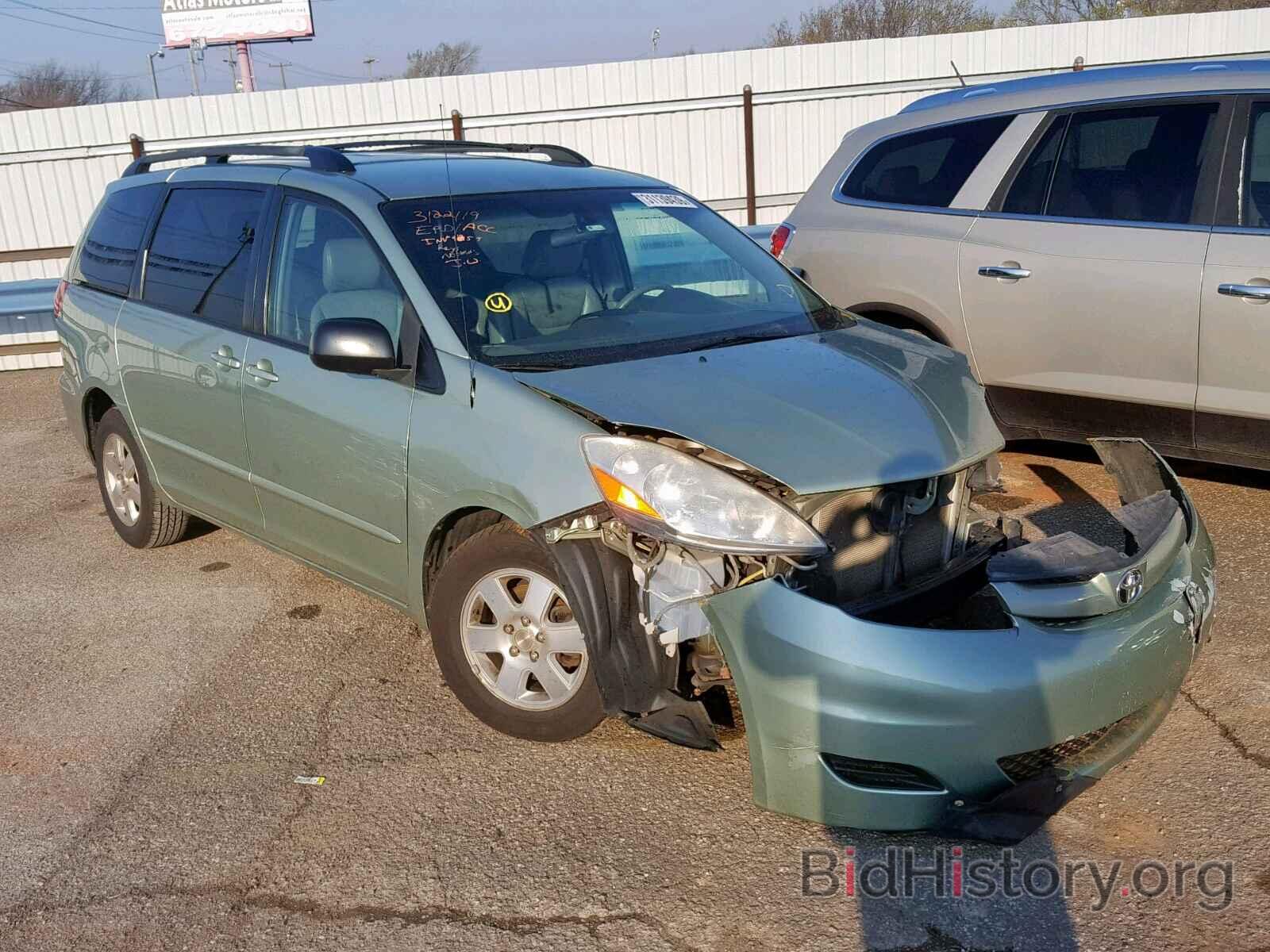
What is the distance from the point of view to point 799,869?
119 inches

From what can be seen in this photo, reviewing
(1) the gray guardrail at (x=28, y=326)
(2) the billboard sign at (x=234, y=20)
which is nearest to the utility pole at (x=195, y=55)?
(2) the billboard sign at (x=234, y=20)

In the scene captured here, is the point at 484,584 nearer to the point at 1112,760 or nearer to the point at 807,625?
the point at 807,625

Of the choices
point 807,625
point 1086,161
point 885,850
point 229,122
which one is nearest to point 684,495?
point 807,625

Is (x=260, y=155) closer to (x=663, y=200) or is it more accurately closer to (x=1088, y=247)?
(x=663, y=200)

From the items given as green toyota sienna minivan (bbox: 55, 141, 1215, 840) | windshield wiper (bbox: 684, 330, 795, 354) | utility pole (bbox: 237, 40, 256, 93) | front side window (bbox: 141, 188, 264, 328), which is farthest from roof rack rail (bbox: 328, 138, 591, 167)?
utility pole (bbox: 237, 40, 256, 93)

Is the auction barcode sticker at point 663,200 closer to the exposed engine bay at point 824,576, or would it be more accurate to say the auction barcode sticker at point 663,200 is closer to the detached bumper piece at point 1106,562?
the exposed engine bay at point 824,576

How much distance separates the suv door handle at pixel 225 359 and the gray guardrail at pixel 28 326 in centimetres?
749

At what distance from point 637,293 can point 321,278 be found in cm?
113

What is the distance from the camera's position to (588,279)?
13.6ft

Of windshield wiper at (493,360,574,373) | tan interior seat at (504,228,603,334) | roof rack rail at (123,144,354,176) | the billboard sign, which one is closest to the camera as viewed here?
windshield wiper at (493,360,574,373)

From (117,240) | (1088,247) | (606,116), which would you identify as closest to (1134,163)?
(1088,247)

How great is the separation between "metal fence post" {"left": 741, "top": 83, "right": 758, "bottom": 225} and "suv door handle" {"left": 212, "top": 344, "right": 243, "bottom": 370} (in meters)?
10.6

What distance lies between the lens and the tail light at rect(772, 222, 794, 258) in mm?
6570

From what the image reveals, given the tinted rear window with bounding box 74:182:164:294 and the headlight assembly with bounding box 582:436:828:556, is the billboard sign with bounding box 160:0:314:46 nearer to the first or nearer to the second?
the tinted rear window with bounding box 74:182:164:294
